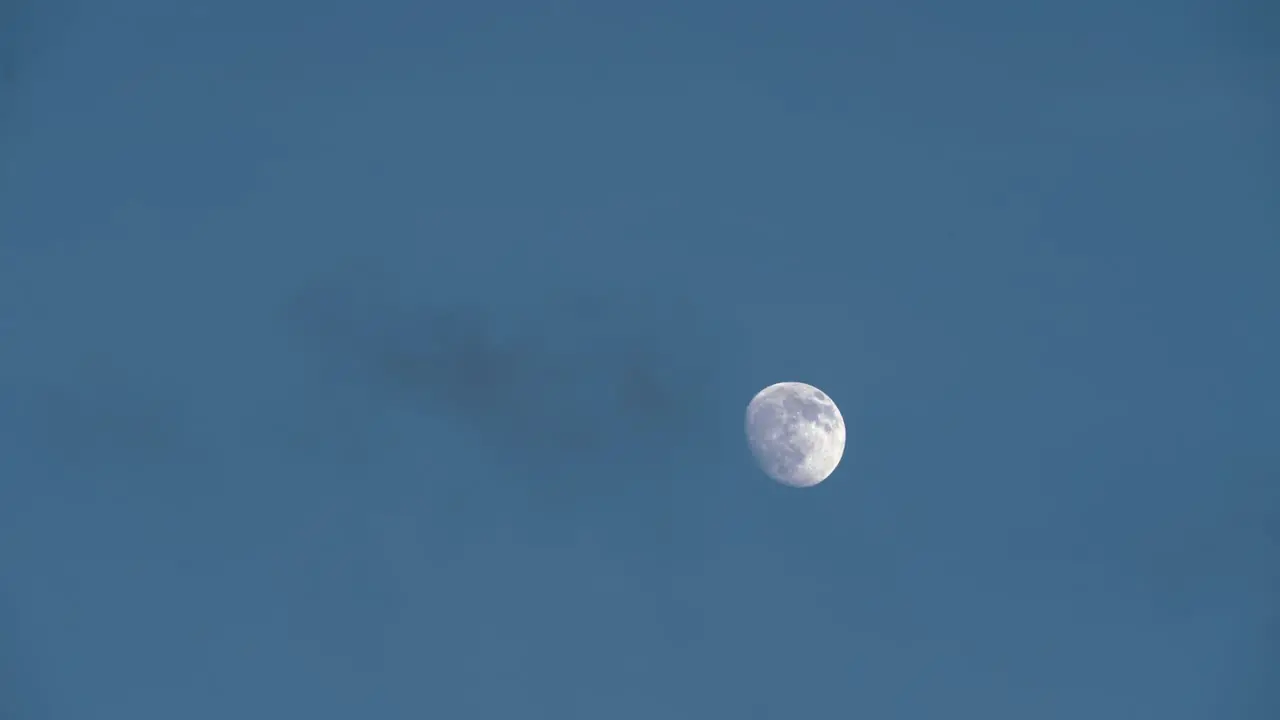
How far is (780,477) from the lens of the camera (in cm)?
1956

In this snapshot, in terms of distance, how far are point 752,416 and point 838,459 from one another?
302cm

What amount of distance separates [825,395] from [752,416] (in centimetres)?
237

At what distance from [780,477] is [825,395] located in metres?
2.87

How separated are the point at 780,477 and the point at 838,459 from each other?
1.91 m

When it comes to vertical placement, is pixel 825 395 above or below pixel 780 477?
above

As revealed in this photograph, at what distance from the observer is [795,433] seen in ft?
62.6

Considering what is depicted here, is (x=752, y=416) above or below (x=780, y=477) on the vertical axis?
above

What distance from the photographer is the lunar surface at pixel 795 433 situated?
19.1m

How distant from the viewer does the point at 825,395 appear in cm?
1969

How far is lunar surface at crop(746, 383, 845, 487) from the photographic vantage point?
754 inches

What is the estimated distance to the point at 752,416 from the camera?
1952cm

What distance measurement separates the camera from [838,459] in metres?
19.8

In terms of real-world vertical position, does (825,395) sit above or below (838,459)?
above
